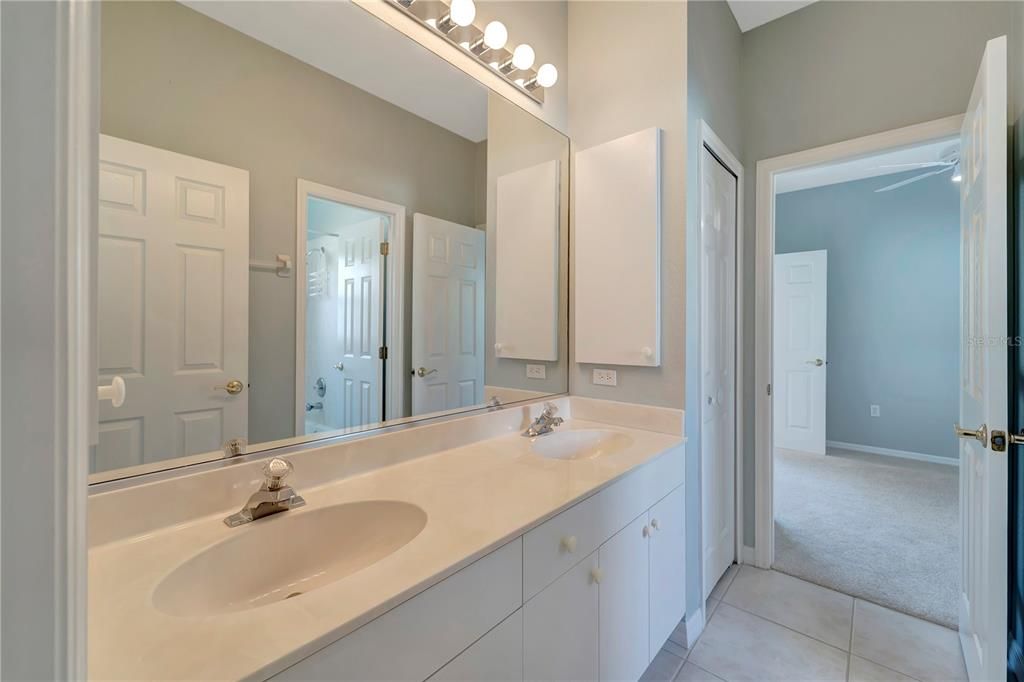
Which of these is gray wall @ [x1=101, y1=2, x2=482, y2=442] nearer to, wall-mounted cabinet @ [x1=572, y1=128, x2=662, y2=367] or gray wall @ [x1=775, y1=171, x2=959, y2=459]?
wall-mounted cabinet @ [x1=572, y1=128, x2=662, y2=367]

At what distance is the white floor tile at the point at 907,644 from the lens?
1.48m

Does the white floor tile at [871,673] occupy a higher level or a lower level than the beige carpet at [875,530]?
lower

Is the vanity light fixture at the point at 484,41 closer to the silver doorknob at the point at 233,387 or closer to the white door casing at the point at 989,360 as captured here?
the silver doorknob at the point at 233,387

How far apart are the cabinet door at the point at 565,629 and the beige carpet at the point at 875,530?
159cm

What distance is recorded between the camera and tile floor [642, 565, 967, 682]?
1470 millimetres

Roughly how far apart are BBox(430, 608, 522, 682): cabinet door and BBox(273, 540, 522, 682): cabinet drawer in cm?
2

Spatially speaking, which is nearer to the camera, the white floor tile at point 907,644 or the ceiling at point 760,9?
the white floor tile at point 907,644

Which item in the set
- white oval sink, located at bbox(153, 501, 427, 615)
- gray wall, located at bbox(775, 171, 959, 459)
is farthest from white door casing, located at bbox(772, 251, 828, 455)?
white oval sink, located at bbox(153, 501, 427, 615)

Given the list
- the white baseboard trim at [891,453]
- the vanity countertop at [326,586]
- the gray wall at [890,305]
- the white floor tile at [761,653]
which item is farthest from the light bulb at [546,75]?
the white baseboard trim at [891,453]

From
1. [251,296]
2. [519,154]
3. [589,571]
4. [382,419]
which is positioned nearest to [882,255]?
[519,154]

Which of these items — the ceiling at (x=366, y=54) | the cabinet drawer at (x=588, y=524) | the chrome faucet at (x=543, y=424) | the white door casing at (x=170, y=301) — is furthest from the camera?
the chrome faucet at (x=543, y=424)

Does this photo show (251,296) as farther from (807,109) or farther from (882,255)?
(882,255)

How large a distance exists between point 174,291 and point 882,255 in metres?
5.13

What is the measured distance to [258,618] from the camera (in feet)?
1.86
